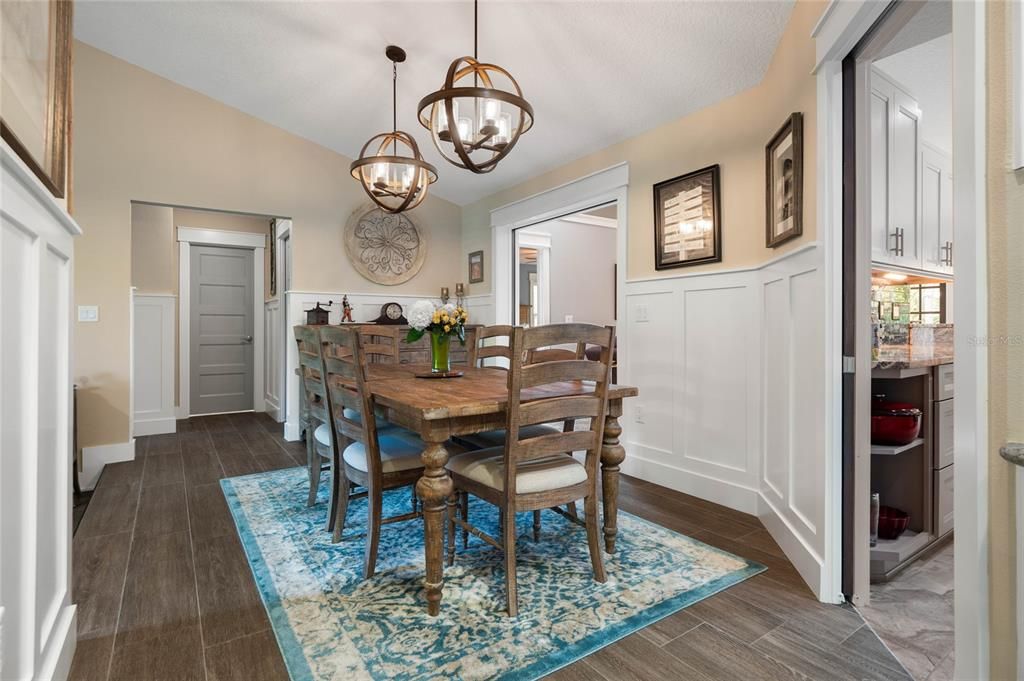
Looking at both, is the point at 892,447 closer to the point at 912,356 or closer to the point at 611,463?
the point at 912,356

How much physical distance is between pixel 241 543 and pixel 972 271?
285 centimetres

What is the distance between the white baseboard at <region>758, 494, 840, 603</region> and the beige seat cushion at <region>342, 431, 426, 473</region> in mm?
1611

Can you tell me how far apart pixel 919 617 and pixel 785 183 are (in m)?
1.80

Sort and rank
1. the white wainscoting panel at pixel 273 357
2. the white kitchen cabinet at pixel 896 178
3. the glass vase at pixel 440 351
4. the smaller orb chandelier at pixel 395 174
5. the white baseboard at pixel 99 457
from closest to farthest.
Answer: the white kitchen cabinet at pixel 896 178 → the glass vase at pixel 440 351 → the smaller orb chandelier at pixel 395 174 → the white baseboard at pixel 99 457 → the white wainscoting panel at pixel 273 357

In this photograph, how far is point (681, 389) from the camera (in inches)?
118

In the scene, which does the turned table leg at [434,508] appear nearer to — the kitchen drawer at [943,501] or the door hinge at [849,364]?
the door hinge at [849,364]

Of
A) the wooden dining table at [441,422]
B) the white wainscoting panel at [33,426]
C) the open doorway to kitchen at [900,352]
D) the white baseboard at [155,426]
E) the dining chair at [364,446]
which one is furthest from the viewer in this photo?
the white baseboard at [155,426]

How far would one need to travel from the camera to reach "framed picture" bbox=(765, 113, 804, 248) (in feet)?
6.63

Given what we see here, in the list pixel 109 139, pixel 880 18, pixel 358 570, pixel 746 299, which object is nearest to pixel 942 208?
pixel 746 299

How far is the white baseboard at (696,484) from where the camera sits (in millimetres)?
2645

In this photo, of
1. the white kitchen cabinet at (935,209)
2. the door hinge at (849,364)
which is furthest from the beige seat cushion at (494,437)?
the white kitchen cabinet at (935,209)

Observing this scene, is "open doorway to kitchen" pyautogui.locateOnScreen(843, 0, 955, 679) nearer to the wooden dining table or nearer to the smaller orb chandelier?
the wooden dining table

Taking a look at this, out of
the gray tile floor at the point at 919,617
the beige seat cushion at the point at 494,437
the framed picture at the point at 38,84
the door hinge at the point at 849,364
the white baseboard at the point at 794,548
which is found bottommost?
the gray tile floor at the point at 919,617

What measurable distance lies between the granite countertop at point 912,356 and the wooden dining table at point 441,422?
1.07 m
